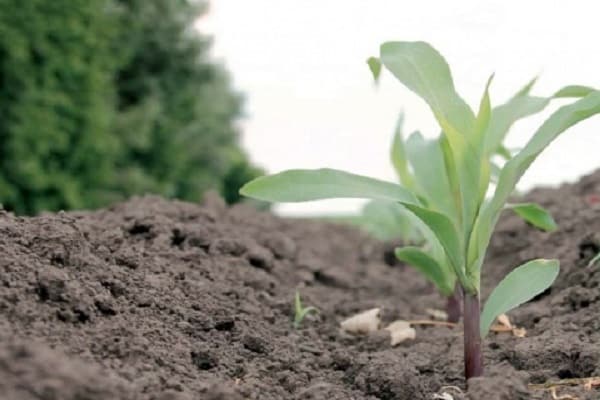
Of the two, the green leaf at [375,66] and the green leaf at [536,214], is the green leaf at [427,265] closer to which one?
the green leaf at [536,214]

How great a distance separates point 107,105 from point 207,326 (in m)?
7.01

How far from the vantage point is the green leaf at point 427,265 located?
261 cm

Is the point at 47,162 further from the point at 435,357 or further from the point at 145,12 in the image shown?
the point at 435,357

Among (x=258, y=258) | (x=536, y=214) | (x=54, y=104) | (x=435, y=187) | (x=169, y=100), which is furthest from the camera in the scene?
(x=169, y=100)

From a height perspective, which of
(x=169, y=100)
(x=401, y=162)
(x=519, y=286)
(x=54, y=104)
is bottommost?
(x=519, y=286)

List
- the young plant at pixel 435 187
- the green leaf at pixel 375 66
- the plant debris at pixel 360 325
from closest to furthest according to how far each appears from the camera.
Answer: the green leaf at pixel 375 66 → the young plant at pixel 435 187 → the plant debris at pixel 360 325

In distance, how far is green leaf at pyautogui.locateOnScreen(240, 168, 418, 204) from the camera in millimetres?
2012

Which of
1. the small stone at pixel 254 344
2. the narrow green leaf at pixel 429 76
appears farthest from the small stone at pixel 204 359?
the narrow green leaf at pixel 429 76

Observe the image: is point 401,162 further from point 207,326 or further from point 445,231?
point 207,326

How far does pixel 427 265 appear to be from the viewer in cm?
268

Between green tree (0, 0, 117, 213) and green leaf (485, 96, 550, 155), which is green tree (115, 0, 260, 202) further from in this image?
green leaf (485, 96, 550, 155)

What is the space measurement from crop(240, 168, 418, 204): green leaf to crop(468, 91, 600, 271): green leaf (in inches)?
7.3

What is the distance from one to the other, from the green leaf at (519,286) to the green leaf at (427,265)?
485 millimetres

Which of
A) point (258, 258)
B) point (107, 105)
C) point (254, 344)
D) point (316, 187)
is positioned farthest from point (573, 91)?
point (107, 105)
